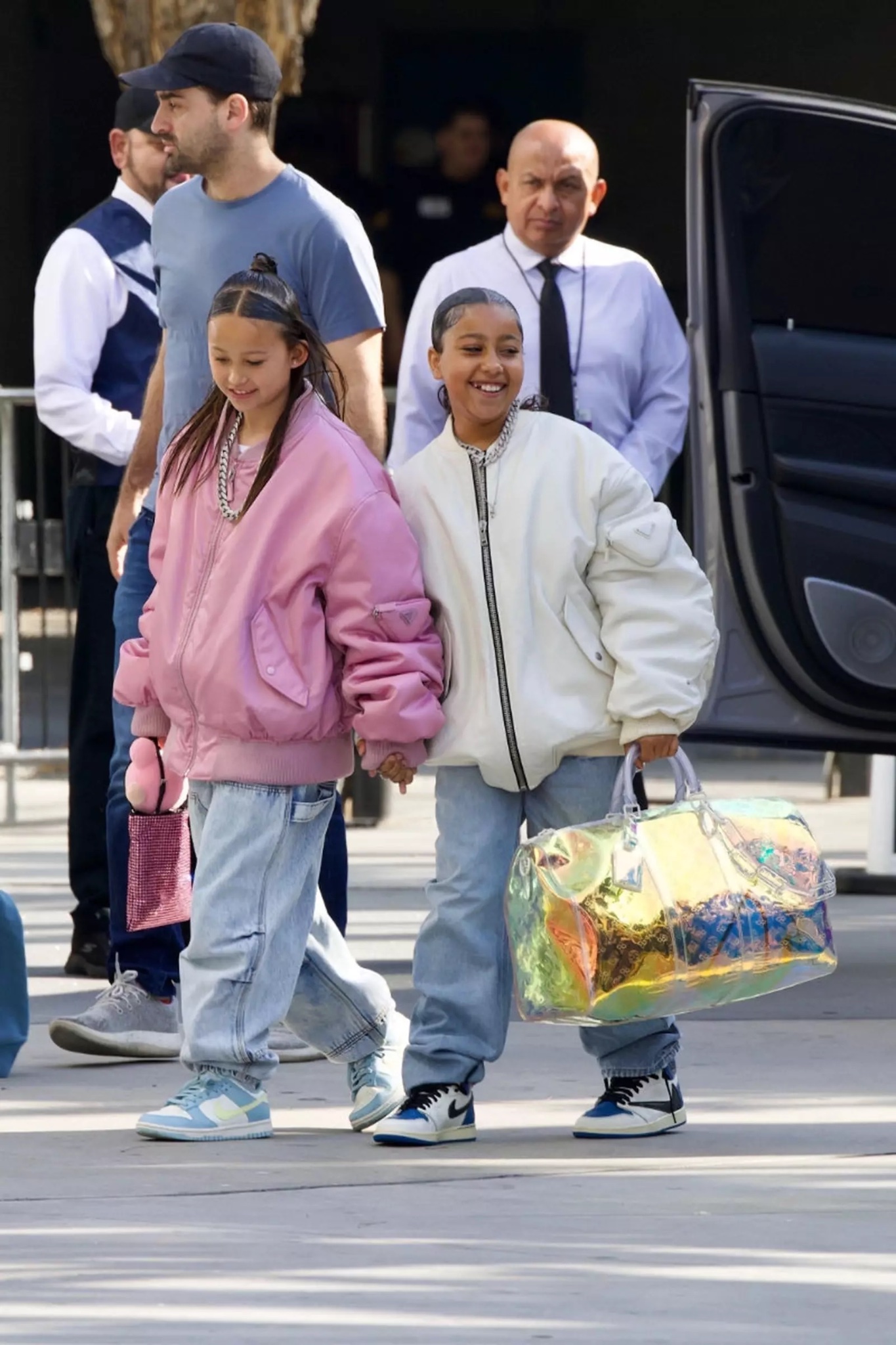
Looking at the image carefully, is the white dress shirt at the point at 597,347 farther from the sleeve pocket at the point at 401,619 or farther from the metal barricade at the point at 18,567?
the metal barricade at the point at 18,567

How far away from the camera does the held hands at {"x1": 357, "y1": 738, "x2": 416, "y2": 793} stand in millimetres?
4887

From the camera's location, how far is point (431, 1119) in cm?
500

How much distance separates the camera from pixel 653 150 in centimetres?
1574

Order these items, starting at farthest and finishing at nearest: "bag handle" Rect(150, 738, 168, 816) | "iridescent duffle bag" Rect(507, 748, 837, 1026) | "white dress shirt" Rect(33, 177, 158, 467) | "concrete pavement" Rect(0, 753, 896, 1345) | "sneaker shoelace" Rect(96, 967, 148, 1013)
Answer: "white dress shirt" Rect(33, 177, 158, 467) → "sneaker shoelace" Rect(96, 967, 148, 1013) → "bag handle" Rect(150, 738, 168, 816) → "iridescent duffle bag" Rect(507, 748, 837, 1026) → "concrete pavement" Rect(0, 753, 896, 1345)

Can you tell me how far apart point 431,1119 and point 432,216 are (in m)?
11.2

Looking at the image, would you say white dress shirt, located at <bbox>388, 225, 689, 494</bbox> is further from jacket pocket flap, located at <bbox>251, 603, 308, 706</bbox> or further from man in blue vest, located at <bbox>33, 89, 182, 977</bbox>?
jacket pocket flap, located at <bbox>251, 603, 308, 706</bbox>

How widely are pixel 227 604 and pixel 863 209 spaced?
2251mm

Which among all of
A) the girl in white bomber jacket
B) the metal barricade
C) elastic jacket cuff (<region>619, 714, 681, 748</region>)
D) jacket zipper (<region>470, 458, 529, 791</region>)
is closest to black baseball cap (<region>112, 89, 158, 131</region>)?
the girl in white bomber jacket

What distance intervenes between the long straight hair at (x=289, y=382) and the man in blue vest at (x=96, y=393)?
145 centimetres

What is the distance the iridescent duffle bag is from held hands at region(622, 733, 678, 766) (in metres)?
0.02

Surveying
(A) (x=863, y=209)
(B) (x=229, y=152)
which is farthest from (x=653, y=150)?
(B) (x=229, y=152)

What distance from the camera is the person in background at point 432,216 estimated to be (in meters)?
15.2

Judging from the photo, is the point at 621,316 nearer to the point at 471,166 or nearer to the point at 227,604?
the point at 227,604

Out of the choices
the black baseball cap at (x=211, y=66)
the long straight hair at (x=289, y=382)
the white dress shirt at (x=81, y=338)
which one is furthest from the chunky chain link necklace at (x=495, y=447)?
the white dress shirt at (x=81, y=338)
